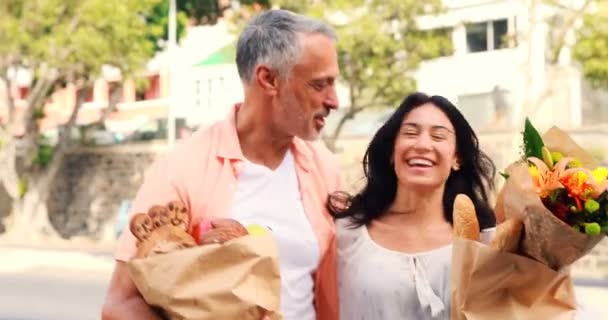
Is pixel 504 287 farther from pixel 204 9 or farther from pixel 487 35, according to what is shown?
pixel 204 9

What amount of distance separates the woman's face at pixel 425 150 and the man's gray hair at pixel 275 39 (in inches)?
13.6

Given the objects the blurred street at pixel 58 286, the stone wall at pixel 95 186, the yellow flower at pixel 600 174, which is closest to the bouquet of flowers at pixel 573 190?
the yellow flower at pixel 600 174

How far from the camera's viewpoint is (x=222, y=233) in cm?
229

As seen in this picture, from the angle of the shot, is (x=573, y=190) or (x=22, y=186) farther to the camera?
(x=22, y=186)

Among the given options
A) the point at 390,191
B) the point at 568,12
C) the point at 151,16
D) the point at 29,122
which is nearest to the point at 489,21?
the point at 568,12

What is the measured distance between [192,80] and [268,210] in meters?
22.4

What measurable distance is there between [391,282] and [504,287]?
0.46m

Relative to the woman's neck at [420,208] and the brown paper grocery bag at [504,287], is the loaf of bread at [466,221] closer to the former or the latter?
the brown paper grocery bag at [504,287]

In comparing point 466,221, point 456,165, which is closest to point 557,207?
point 466,221

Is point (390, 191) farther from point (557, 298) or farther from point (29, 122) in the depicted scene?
point (29, 122)

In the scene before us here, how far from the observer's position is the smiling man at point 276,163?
2615 mm

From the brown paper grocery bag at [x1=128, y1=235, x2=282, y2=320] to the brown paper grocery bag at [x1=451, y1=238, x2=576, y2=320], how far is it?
0.40 meters

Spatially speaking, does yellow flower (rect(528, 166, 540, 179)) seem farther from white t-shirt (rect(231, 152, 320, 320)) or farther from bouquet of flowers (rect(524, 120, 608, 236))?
white t-shirt (rect(231, 152, 320, 320))

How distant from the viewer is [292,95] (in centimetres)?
263
